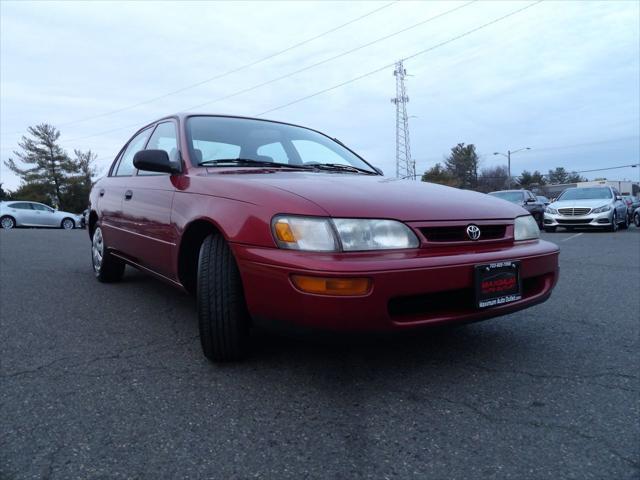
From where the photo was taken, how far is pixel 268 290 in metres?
1.96

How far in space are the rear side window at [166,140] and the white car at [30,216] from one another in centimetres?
1922

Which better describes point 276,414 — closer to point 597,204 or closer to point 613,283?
point 613,283

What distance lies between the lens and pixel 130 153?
13.4ft

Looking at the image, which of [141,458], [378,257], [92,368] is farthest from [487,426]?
[92,368]

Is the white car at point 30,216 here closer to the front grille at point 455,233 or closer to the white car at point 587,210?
the white car at point 587,210

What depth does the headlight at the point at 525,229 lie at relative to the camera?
247 centimetres

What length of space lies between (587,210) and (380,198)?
1186 cm

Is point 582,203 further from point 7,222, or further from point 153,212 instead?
point 7,222

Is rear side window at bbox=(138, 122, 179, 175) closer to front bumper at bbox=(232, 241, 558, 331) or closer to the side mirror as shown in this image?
the side mirror

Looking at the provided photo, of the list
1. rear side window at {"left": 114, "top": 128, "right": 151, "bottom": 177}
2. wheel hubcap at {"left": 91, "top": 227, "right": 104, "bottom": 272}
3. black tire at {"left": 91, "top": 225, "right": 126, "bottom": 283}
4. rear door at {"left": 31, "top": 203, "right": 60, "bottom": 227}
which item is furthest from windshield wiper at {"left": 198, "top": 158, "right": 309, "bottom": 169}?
rear door at {"left": 31, "top": 203, "right": 60, "bottom": 227}

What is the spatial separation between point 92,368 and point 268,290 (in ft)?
3.50

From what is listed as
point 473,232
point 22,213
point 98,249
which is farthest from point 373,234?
point 22,213

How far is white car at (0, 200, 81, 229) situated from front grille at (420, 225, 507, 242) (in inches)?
848

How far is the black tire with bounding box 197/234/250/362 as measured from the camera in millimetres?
2158
